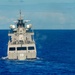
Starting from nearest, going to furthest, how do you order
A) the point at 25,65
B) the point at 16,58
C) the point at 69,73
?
the point at 69,73 < the point at 25,65 < the point at 16,58

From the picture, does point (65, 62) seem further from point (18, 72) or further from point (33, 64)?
point (18, 72)

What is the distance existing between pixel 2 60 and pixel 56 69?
79.2 ft

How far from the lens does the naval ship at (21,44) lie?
422ft

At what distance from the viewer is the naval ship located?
128 metres

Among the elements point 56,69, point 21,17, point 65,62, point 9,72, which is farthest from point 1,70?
point 21,17

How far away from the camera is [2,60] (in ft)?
427

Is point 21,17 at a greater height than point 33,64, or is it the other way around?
point 21,17

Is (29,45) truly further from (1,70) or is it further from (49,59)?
(1,70)

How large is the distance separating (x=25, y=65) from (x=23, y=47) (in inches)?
486

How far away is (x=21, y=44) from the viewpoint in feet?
430

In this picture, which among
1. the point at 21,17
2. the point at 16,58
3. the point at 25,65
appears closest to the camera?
the point at 25,65

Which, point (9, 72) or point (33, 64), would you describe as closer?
point (9, 72)

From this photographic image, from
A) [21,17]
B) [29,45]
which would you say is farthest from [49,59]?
[21,17]

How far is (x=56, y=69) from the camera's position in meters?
112
